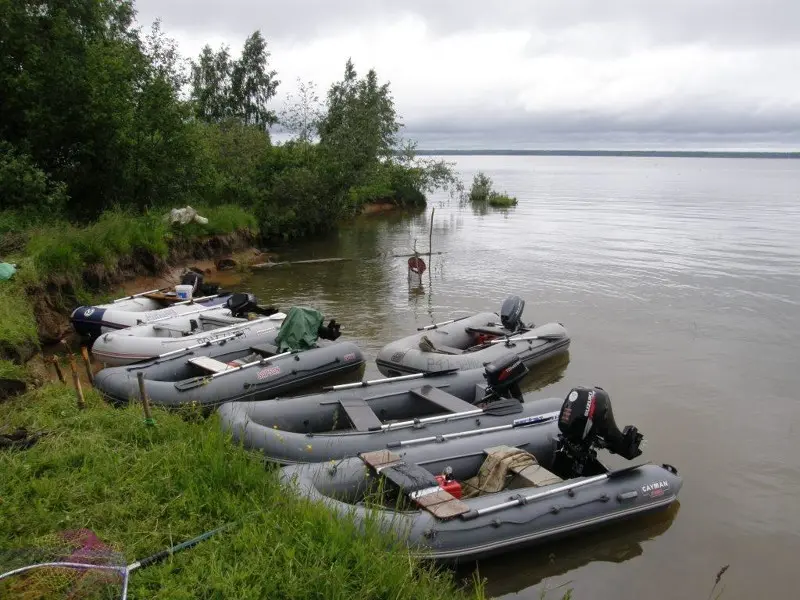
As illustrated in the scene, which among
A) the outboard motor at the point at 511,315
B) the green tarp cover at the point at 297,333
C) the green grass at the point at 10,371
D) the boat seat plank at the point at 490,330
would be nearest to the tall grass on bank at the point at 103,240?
the green grass at the point at 10,371

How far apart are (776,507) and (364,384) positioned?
4285 mm

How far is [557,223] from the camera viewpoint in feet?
90.9

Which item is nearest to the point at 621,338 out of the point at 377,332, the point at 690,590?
the point at 377,332

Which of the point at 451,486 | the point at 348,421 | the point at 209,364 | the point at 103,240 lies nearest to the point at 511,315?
the point at 348,421

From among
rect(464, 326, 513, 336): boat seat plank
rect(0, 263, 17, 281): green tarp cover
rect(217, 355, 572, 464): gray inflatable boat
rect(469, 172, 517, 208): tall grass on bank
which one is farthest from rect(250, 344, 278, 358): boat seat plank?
rect(469, 172, 517, 208): tall grass on bank

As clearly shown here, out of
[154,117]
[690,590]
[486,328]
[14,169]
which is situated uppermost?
[154,117]

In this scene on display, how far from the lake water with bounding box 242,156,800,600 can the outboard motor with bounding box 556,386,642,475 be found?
717 millimetres

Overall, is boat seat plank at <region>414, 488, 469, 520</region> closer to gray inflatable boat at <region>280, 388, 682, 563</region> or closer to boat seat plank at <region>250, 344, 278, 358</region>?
gray inflatable boat at <region>280, 388, 682, 563</region>

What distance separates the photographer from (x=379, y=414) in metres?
7.04

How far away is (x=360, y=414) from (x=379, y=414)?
68cm

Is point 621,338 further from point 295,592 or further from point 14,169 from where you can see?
point 14,169

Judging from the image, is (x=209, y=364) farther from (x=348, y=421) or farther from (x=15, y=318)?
(x=15, y=318)

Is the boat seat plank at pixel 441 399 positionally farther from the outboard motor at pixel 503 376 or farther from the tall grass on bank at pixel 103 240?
the tall grass on bank at pixel 103 240

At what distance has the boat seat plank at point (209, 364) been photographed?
308 inches
